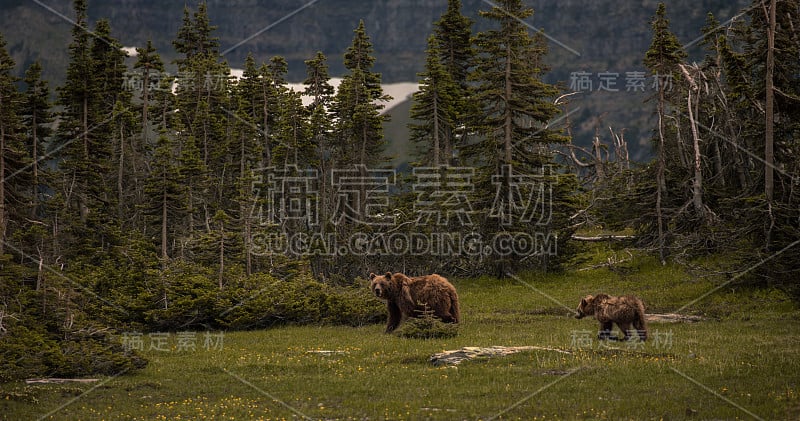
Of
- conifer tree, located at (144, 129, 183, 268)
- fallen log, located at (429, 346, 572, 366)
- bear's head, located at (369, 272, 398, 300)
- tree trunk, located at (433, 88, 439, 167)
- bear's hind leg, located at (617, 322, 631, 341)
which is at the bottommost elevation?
fallen log, located at (429, 346, 572, 366)

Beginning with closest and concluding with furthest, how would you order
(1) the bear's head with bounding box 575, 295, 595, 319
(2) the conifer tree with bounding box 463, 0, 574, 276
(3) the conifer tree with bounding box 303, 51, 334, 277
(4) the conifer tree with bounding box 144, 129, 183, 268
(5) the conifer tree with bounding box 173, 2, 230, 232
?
(1) the bear's head with bounding box 575, 295, 595, 319, (4) the conifer tree with bounding box 144, 129, 183, 268, (2) the conifer tree with bounding box 463, 0, 574, 276, (3) the conifer tree with bounding box 303, 51, 334, 277, (5) the conifer tree with bounding box 173, 2, 230, 232

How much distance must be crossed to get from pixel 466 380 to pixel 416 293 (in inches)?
348

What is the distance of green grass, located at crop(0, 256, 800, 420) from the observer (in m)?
15.0

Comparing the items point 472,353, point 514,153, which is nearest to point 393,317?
point 472,353

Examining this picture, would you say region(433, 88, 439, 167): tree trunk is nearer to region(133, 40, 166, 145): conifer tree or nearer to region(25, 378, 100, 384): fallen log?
region(133, 40, 166, 145): conifer tree

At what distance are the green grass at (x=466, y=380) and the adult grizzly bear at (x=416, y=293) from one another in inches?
51.2

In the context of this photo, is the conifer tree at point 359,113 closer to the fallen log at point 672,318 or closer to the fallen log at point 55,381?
the fallen log at point 672,318

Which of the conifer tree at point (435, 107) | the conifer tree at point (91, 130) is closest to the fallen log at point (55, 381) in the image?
the conifer tree at point (91, 130)

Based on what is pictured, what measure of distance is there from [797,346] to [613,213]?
93.3 feet

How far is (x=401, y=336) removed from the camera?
25.2 meters

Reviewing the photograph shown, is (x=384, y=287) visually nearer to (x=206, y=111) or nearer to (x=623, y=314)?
(x=623, y=314)

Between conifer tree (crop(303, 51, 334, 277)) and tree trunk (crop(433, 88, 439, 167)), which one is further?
conifer tree (crop(303, 51, 334, 277))

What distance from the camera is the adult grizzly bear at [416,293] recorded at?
85.6 ft

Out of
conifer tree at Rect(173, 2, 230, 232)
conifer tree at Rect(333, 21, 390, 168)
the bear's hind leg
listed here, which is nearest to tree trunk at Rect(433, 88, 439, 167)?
conifer tree at Rect(333, 21, 390, 168)
